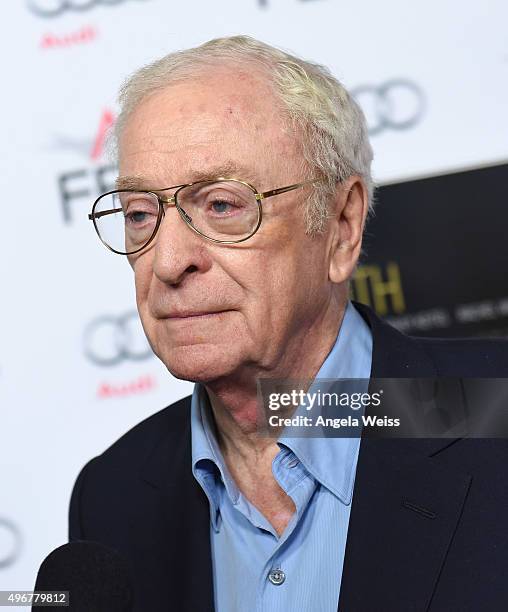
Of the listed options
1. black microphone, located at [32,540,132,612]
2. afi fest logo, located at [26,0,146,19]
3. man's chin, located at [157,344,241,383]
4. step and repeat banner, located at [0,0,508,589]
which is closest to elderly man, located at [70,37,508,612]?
man's chin, located at [157,344,241,383]

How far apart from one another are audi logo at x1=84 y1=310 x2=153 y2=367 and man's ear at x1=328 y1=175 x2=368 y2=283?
2.80 ft

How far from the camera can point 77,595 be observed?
1.15 metres

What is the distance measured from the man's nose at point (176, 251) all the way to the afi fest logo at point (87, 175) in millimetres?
965

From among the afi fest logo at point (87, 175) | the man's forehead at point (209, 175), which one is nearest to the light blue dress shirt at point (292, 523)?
the man's forehead at point (209, 175)

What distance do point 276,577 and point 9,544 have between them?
1.13 meters

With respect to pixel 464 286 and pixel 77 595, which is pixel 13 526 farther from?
pixel 77 595

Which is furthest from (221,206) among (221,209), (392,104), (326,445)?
(392,104)

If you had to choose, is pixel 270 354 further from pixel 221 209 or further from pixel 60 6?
pixel 60 6

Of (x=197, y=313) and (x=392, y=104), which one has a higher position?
(x=392, y=104)

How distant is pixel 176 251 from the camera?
1475mm

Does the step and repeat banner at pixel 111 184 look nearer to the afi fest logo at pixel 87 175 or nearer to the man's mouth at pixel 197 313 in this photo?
the afi fest logo at pixel 87 175

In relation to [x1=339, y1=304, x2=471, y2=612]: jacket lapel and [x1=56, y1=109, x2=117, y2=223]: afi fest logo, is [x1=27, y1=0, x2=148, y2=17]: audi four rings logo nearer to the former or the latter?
[x1=56, y1=109, x2=117, y2=223]: afi fest logo

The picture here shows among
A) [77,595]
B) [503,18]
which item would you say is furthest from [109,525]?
[503,18]

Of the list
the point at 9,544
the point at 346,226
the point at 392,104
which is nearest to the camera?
the point at 346,226
